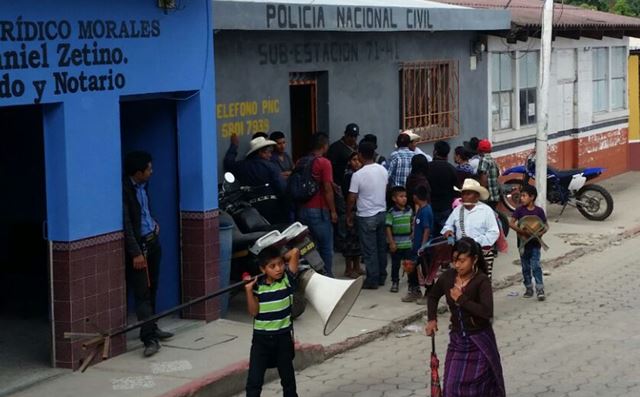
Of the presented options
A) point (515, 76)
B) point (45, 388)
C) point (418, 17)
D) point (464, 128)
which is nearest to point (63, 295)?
point (45, 388)

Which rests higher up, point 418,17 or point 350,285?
point 418,17

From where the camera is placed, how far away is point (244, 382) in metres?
9.60

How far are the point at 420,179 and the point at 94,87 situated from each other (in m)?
4.55

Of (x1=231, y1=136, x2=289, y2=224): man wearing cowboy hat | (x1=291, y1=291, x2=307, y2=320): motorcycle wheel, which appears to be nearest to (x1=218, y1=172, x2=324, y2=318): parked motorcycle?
(x1=291, y1=291, x2=307, y2=320): motorcycle wheel

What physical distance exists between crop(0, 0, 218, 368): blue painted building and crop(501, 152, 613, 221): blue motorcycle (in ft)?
28.7

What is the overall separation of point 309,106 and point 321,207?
3056mm

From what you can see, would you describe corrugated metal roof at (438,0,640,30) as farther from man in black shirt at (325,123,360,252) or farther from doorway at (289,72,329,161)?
man in black shirt at (325,123,360,252)

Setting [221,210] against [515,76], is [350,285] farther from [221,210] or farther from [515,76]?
[515,76]

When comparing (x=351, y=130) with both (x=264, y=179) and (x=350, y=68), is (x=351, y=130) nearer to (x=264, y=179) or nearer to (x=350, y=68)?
(x=350, y=68)

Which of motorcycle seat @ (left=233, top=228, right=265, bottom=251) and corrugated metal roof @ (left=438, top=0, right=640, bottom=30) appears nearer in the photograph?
motorcycle seat @ (left=233, top=228, right=265, bottom=251)

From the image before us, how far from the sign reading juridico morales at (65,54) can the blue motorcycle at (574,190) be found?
10.1 metres

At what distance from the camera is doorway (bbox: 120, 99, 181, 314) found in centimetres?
1117

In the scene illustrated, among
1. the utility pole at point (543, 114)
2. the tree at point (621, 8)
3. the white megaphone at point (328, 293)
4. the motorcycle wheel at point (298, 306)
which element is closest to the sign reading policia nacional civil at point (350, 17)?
the utility pole at point (543, 114)

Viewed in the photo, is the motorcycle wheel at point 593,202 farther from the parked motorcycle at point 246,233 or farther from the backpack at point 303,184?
the parked motorcycle at point 246,233
